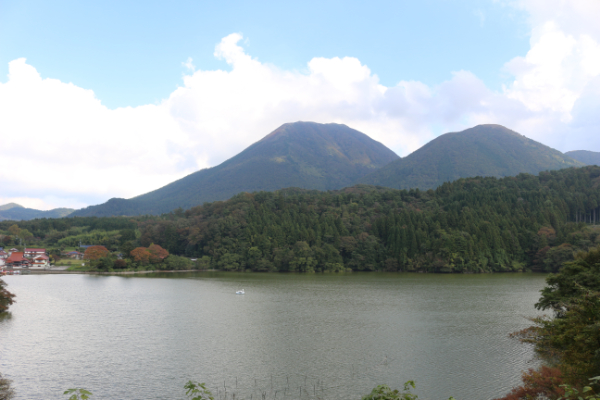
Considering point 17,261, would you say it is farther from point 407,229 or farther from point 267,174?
point 267,174

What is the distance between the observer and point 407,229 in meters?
60.4

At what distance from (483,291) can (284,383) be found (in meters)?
26.1

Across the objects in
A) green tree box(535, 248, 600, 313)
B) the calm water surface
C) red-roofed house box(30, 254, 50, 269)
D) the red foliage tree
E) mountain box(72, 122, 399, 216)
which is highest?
mountain box(72, 122, 399, 216)

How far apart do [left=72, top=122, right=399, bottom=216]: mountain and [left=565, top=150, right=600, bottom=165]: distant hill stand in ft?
273

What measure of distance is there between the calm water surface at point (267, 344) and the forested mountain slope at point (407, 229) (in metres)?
24.8

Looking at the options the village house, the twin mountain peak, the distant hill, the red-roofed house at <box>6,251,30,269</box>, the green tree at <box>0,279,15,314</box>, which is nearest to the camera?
the green tree at <box>0,279,15,314</box>

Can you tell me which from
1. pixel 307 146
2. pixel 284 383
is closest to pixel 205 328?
pixel 284 383

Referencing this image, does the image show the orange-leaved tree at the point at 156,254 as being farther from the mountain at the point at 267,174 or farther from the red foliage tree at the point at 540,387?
the mountain at the point at 267,174

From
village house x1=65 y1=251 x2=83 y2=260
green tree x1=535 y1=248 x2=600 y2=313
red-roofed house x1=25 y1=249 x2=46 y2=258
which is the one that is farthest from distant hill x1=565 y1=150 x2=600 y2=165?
red-roofed house x1=25 y1=249 x2=46 y2=258

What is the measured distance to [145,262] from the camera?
60.5 m

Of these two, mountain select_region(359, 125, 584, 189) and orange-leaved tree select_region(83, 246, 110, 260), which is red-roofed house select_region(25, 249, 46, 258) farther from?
mountain select_region(359, 125, 584, 189)

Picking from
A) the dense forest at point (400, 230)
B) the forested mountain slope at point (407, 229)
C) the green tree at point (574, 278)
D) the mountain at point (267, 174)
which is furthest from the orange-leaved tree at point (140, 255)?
the mountain at point (267, 174)

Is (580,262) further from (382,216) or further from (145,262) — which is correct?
(145,262)

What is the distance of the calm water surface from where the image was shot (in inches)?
518
